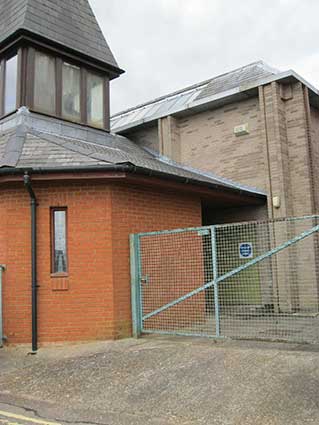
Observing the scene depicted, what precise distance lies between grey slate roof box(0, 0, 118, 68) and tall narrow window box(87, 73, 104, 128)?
58 cm

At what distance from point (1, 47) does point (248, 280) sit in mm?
8352

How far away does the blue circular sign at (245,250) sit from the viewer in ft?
32.9

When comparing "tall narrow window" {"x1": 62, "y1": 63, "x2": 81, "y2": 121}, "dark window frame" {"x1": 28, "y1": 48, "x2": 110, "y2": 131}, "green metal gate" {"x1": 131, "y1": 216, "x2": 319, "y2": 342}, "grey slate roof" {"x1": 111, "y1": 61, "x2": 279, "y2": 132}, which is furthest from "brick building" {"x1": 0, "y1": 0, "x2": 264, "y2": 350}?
"grey slate roof" {"x1": 111, "y1": 61, "x2": 279, "y2": 132}

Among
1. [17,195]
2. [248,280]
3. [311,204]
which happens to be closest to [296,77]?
[311,204]

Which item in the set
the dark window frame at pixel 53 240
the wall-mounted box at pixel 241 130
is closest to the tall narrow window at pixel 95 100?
the wall-mounted box at pixel 241 130

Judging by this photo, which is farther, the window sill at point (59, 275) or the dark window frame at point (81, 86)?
the dark window frame at point (81, 86)

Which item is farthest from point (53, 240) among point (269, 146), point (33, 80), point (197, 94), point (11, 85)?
point (197, 94)

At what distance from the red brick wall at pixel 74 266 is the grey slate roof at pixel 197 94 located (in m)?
5.55

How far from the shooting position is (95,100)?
12.7 meters

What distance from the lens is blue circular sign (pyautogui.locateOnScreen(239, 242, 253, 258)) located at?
10.0 metres

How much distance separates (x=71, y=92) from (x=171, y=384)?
28.5ft

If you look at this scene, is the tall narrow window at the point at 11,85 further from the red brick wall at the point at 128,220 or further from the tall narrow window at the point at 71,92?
the red brick wall at the point at 128,220

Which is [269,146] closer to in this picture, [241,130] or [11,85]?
[241,130]

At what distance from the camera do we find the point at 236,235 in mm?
10109
